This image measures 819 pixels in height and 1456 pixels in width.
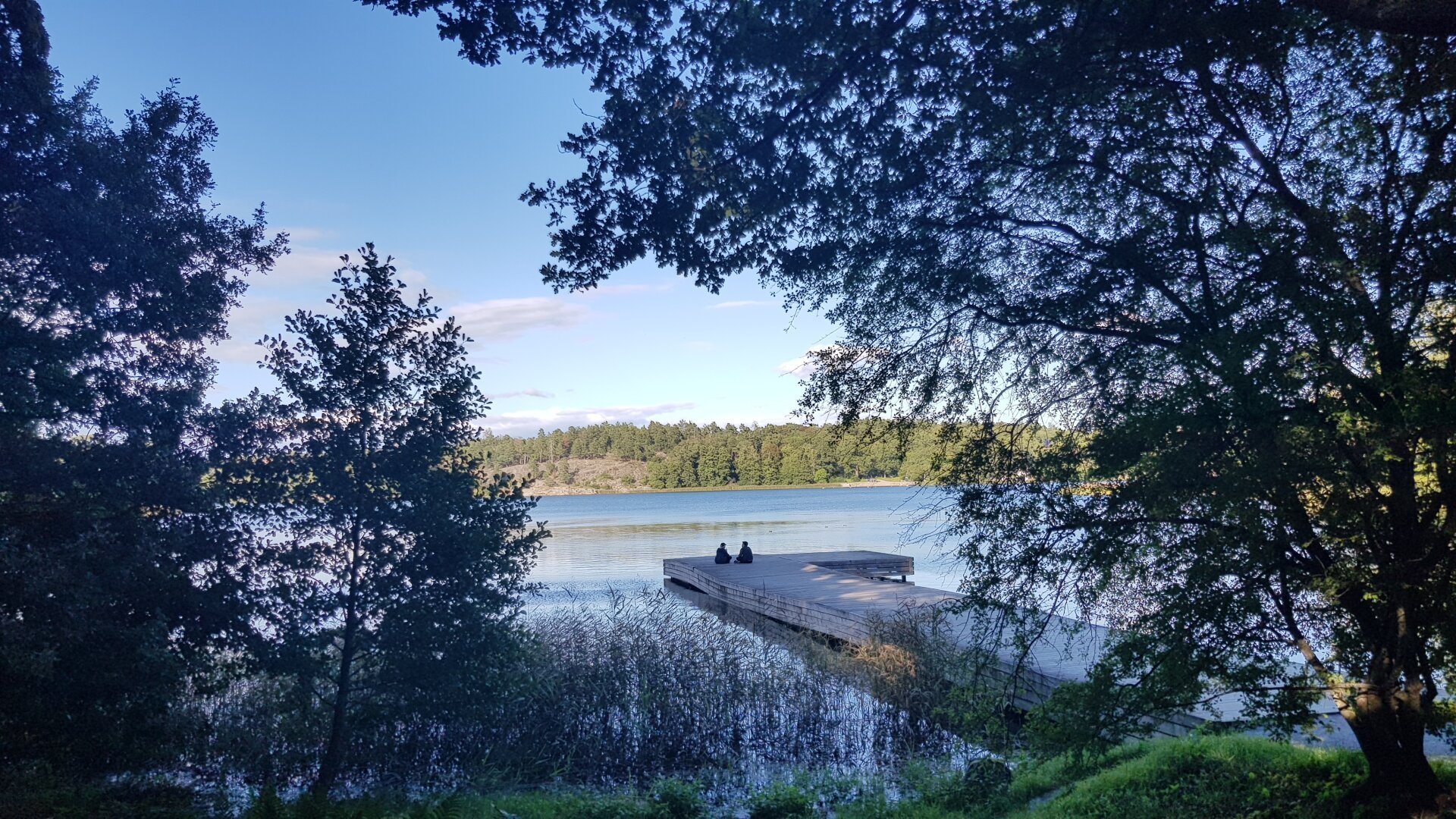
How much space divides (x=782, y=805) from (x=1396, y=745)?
401 centimetres

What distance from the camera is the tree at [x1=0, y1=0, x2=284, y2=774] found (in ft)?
21.2

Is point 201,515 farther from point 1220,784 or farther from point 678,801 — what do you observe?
point 1220,784

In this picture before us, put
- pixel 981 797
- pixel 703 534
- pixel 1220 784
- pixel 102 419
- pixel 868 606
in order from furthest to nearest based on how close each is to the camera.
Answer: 1. pixel 703 534
2. pixel 868 606
3. pixel 102 419
4. pixel 981 797
5. pixel 1220 784

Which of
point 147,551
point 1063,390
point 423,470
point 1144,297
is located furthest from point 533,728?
point 1144,297

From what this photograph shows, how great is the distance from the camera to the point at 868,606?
13.9 metres

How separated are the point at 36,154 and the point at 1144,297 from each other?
8973 mm

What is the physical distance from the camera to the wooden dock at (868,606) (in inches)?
291

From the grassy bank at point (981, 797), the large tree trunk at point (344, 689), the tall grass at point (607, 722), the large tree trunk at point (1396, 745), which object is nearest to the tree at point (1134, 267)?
the large tree trunk at point (1396, 745)

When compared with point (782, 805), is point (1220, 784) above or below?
above

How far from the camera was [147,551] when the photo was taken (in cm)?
668

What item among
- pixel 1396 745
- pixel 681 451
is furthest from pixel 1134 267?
pixel 681 451

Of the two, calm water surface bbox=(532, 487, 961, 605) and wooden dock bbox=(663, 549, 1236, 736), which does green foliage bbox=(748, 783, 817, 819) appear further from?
calm water surface bbox=(532, 487, 961, 605)

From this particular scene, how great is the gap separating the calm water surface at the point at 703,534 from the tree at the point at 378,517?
0.77 m

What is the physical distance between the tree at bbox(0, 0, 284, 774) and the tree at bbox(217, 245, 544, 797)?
Result: 0.55 meters
